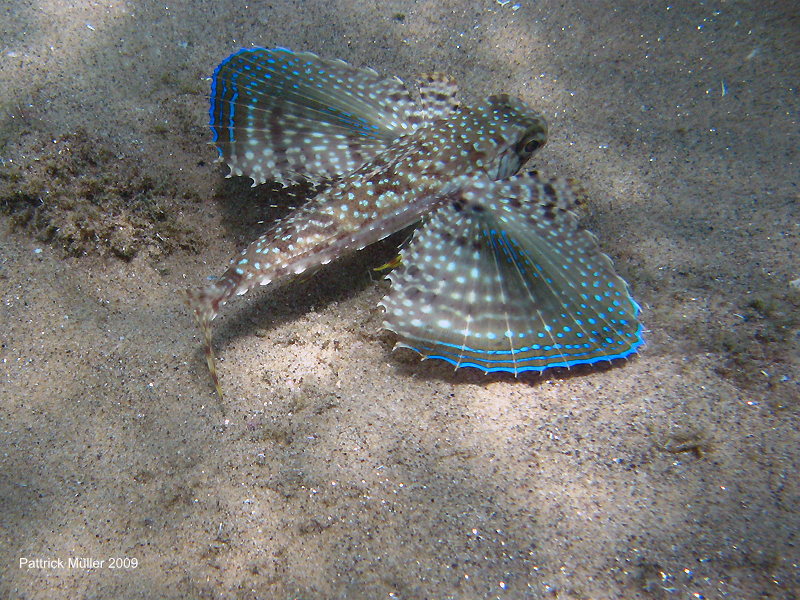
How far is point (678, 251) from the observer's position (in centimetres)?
343

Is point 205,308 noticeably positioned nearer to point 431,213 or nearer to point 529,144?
point 431,213

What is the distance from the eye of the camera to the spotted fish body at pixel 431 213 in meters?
2.98

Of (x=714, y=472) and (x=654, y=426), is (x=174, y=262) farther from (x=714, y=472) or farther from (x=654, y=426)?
(x=714, y=472)

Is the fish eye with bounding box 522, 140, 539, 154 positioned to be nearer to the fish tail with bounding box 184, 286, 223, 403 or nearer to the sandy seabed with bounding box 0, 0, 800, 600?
the sandy seabed with bounding box 0, 0, 800, 600

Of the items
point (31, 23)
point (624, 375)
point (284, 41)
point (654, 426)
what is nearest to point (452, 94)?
point (284, 41)

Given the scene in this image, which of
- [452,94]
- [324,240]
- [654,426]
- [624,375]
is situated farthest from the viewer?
[452,94]

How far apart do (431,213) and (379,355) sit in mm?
1235

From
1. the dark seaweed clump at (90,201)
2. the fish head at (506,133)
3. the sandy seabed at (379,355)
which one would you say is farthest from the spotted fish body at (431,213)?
the dark seaweed clump at (90,201)

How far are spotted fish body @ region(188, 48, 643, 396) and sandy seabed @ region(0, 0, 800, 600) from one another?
1.04 ft

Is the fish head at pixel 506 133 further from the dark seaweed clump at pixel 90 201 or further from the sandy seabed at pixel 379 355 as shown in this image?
the dark seaweed clump at pixel 90 201

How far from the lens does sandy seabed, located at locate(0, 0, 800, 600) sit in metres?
2.21

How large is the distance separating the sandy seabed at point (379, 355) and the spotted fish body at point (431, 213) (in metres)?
0.32

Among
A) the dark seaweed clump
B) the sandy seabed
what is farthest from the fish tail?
the dark seaweed clump

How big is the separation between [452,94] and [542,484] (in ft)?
11.1
